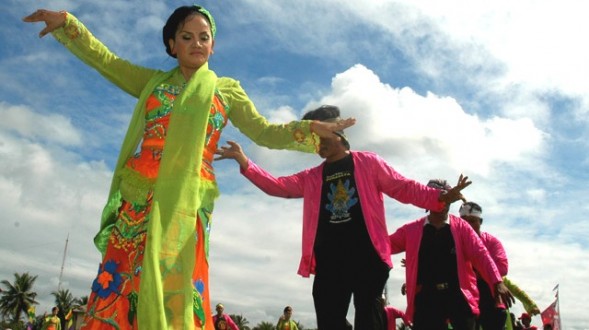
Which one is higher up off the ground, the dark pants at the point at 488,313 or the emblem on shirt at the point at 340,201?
the emblem on shirt at the point at 340,201

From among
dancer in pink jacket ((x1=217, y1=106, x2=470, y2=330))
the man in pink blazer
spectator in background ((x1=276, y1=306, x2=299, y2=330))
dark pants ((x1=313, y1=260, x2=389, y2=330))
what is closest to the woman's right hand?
dancer in pink jacket ((x1=217, y1=106, x2=470, y2=330))

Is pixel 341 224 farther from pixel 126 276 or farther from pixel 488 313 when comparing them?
pixel 488 313

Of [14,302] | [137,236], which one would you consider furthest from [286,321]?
[14,302]

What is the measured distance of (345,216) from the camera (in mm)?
5004

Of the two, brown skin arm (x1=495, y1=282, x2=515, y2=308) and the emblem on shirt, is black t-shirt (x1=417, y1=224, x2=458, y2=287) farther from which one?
the emblem on shirt

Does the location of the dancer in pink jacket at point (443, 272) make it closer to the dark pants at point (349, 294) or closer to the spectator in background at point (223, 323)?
the dark pants at point (349, 294)

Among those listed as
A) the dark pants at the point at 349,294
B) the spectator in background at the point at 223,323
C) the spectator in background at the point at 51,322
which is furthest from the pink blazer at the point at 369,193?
the spectator in background at the point at 51,322

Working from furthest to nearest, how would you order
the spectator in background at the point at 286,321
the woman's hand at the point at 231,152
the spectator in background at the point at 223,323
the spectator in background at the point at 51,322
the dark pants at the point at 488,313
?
1. the spectator in background at the point at 51,322
2. the spectator in background at the point at 286,321
3. the spectator in background at the point at 223,323
4. the dark pants at the point at 488,313
5. the woman's hand at the point at 231,152

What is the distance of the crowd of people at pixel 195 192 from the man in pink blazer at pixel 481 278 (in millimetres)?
3212

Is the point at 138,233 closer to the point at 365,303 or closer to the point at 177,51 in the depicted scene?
the point at 177,51

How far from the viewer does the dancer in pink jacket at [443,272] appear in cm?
624

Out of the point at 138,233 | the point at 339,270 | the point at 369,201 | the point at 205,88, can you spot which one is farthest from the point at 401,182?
the point at 138,233

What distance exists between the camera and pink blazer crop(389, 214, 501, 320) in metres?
6.41

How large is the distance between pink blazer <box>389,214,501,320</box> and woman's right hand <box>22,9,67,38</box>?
4.53 metres
